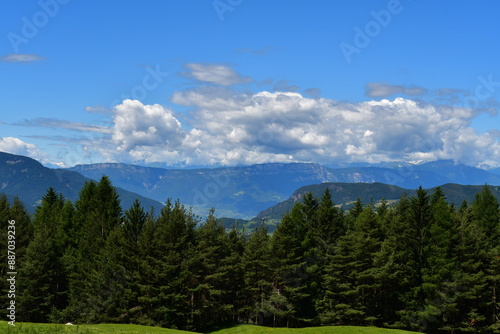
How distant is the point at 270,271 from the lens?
6512 centimetres

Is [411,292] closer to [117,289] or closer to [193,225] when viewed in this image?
[193,225]

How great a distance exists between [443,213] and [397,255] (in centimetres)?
931

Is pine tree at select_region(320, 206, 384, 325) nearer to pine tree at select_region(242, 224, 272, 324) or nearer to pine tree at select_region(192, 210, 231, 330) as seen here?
pine tree at select_region(242, 224, 272, 324)

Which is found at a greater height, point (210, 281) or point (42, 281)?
point (210, 281)

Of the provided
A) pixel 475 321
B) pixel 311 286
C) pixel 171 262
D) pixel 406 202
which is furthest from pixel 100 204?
pixel 475 321

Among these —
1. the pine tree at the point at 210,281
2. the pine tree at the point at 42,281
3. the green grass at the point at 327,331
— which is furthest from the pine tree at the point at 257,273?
the pine tree at the point at 42,281

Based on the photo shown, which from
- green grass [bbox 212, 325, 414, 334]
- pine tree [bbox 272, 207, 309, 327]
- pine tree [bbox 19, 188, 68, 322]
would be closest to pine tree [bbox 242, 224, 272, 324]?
pine tree [bbox 272, 207, 309, 327]

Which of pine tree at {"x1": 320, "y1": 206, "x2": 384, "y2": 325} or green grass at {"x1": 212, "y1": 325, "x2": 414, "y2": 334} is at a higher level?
pine tree at {"x1": 320, "y1": 206, "x2": 384, "y2": 325}

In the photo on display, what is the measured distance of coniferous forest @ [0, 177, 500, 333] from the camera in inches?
2280

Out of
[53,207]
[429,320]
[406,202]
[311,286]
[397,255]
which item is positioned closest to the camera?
[429,320]

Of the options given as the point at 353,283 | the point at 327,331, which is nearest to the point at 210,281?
the point at 327,331

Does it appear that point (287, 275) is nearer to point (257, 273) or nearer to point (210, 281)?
point (257, 273)

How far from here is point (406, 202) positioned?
2810 inches

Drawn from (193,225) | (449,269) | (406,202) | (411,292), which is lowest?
(411,292)
